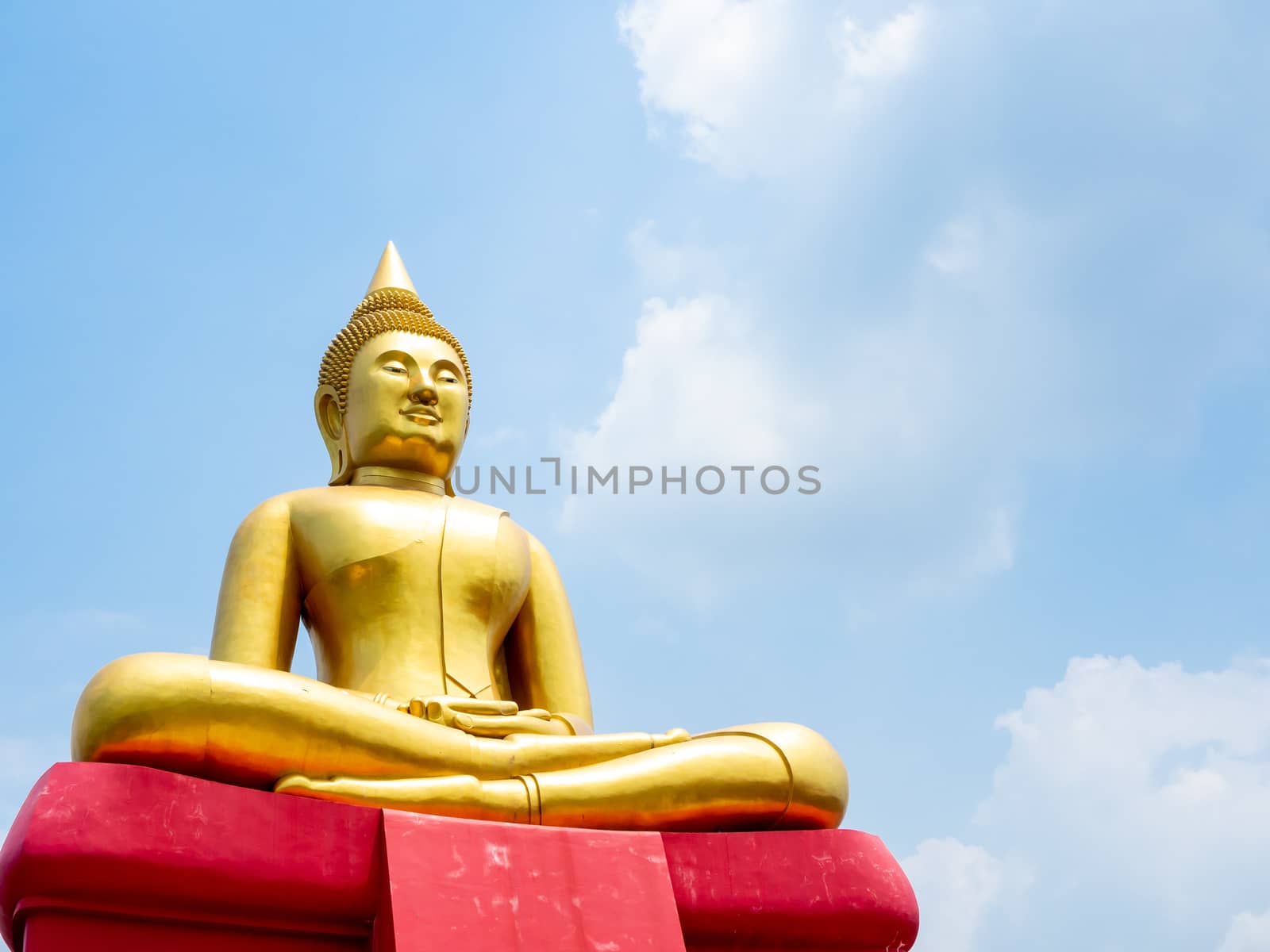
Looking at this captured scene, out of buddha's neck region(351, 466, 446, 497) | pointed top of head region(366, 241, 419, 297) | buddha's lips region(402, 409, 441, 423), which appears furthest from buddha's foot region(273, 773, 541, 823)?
pointed top of head region(366, 241, 419, 297)

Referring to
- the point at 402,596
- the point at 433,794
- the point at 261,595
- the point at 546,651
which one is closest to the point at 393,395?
the point at 402,596

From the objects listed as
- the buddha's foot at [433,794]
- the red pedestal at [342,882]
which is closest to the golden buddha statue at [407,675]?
the buddha's foot at [433,794]

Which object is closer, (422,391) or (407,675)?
(407,675)

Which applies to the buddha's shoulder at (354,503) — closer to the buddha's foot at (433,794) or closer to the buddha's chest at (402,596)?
the buddha's chest at (402,596)

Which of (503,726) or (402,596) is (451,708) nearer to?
(503,726)

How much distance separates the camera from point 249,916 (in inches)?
189

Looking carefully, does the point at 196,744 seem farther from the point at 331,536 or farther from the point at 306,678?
the point at 331,536

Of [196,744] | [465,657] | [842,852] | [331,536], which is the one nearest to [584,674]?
[465,657]

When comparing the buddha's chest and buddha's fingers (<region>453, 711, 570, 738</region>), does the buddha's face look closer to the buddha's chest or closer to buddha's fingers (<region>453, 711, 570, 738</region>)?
the buddha's chest

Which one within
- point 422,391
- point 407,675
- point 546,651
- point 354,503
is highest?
point 422,391

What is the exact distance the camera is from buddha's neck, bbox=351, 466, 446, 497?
7.20 meters

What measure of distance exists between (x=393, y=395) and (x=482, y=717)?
6.85 feet

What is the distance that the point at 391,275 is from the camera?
315 inches

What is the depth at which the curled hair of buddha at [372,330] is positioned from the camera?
746 cm
